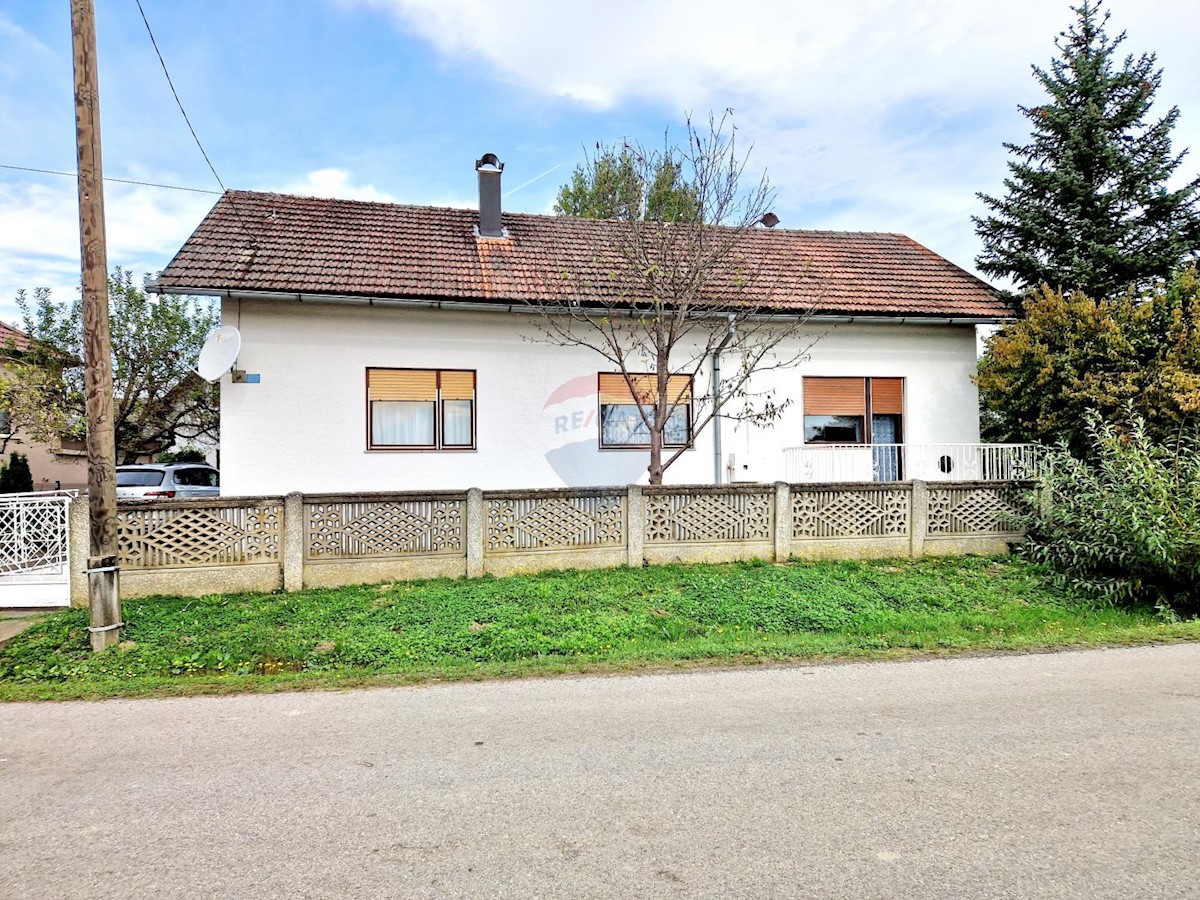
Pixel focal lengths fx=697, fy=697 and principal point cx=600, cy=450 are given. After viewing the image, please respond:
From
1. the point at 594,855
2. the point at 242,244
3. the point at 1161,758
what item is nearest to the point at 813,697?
the point at 1161,758

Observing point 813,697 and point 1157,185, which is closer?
point 813,697

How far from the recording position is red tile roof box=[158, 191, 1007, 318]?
11938 mm

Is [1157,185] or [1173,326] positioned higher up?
[1157,185]

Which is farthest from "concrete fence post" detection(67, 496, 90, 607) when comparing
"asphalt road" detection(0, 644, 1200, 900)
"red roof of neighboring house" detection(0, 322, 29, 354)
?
"red roof of neighboring house" detection(0, 322, 29, 354)

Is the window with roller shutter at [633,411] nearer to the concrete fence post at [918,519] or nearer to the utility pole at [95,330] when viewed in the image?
the concrete fence post at [918,519]

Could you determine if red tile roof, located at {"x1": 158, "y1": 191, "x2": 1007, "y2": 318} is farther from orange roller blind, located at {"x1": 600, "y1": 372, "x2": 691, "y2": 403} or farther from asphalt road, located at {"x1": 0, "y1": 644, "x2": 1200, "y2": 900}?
asphalt road, located at {"x1": 0, "y1": 644, "x2": 1200, "y2": 900}

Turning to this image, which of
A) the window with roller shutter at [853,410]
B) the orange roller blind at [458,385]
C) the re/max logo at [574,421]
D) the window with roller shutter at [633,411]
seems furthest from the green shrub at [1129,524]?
the orange roller blind at [458,385]

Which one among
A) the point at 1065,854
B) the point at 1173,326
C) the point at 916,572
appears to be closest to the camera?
the point at 1065,854

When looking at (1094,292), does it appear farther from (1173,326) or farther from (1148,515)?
(1148,515)

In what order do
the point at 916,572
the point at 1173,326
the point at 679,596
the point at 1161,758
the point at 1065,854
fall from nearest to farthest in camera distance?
the point at 1065,854 → the point at 1161,758 → the point at 679,596 → the point at 916,572 → the point at 1173,326

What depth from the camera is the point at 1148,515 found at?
351 inches

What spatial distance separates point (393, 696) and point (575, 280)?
9.33 metres

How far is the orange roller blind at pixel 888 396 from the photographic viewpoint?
1415 cm

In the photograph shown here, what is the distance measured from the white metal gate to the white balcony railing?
11.1 metres
